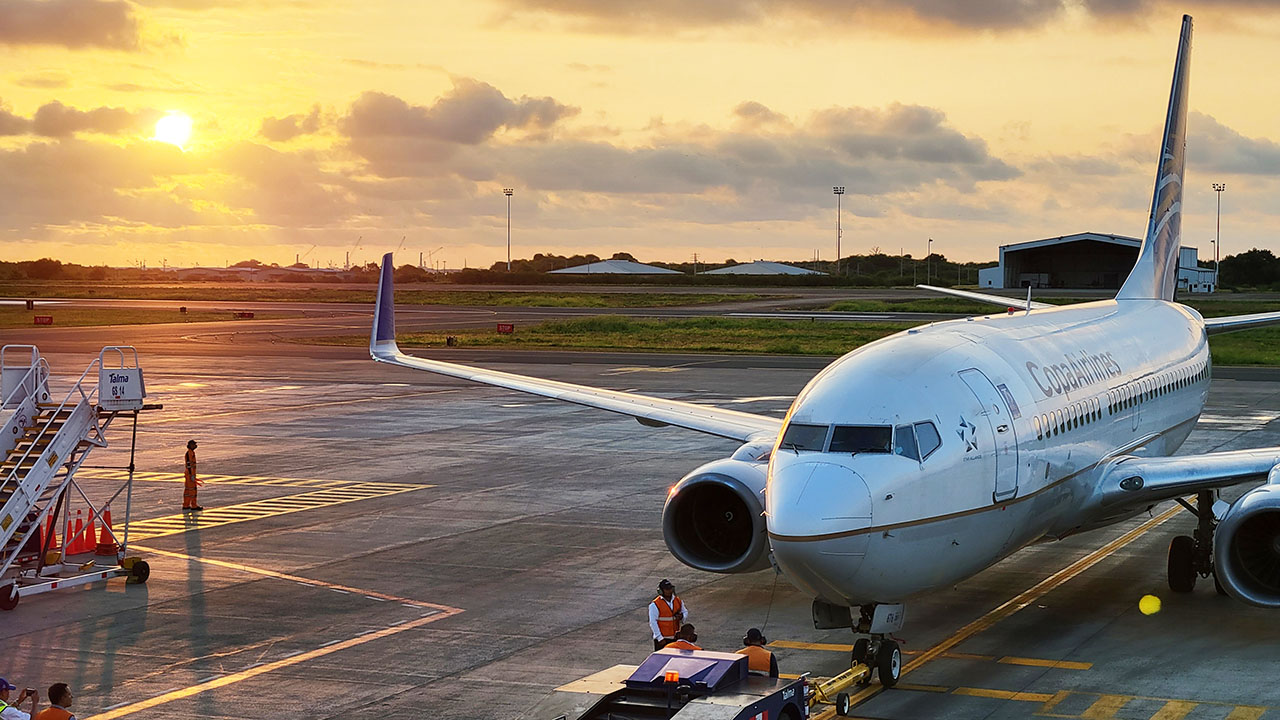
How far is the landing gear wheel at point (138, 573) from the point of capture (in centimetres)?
2464

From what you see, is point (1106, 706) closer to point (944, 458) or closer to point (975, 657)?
point (975, 657)

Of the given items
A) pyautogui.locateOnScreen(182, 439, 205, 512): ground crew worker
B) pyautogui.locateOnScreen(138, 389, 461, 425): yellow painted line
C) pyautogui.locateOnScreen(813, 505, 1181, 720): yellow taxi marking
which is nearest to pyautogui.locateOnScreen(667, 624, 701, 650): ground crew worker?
pyautogui.locateOnScreen(813, 505, 1181, 720): yellow taxi marking

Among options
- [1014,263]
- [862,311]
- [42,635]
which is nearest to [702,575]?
[42,635]

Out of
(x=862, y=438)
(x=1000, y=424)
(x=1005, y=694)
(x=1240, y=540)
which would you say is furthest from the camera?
(x=1240, y=540)

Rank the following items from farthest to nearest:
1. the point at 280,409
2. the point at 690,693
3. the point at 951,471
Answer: the point at 280,409 < the point at 951,471 < the point at 690,693

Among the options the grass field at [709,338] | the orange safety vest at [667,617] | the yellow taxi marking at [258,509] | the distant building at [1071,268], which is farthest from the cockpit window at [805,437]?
the distant building at [1071,268]

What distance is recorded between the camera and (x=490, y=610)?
74.5 ft

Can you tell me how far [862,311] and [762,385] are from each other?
7062 cm

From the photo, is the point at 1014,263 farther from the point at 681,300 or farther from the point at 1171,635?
the point at 1171,635

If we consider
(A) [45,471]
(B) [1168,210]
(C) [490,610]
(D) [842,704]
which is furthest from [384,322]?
(B) [1168,210]

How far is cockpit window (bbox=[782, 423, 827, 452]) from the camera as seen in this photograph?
17234mm

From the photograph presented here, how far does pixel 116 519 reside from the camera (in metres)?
31.0

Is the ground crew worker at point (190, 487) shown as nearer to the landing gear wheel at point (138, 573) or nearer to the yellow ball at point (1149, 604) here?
the landing gear wheel at point (138, 573)

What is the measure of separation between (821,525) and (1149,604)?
9746mm
